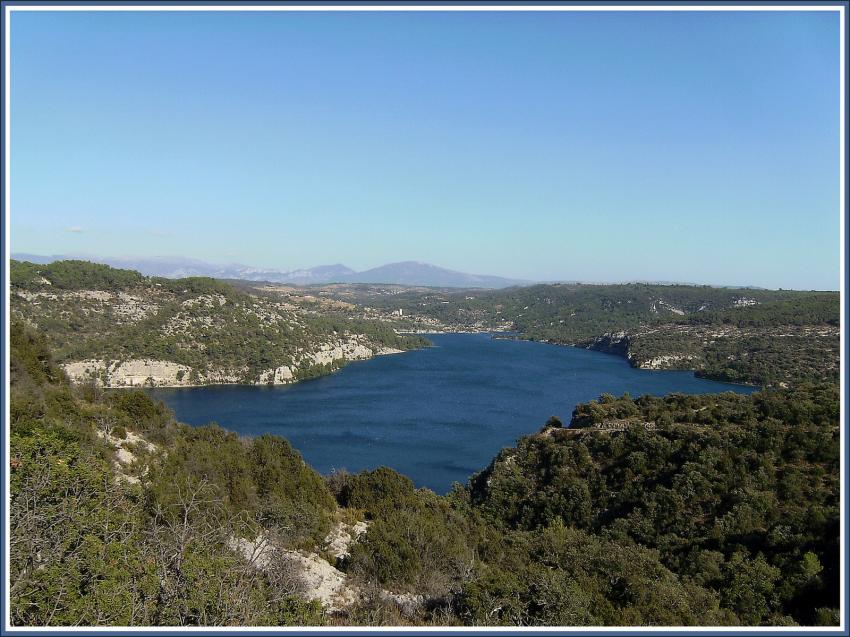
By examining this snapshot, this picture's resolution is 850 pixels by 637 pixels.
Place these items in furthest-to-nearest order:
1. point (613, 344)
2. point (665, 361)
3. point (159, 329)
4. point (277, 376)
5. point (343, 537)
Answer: point (613, 344) → point (665, 361) → point (277, 376) → point (159, 329) → point (343, 537)

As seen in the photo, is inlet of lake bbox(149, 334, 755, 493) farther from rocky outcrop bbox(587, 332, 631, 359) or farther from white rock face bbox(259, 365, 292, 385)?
rocky outcrop bbox(587, 332, 631, 359)

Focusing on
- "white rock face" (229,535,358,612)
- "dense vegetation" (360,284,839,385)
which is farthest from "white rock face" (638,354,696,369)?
"white rock face" (229,535,358,612)

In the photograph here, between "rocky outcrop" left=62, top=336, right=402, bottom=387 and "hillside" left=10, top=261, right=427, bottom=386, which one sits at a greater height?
"hillside" left=10, top=261, right=427, bottom=386

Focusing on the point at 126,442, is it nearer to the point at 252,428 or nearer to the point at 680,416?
the point at 680,416

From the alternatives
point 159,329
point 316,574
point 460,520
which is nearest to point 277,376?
point 159,329

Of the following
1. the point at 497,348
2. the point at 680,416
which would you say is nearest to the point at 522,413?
the point at 680,416

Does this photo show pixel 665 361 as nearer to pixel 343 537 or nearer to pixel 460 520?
pixel 460 520
